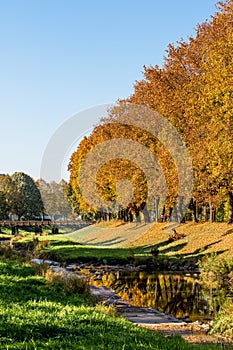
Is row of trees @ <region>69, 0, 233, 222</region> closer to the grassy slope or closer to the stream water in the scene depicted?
the grassy slope

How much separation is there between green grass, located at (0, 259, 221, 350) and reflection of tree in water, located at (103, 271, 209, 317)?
16.7ft

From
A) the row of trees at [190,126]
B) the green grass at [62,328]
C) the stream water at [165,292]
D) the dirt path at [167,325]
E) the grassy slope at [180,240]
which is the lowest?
the dirt path at [167,325]

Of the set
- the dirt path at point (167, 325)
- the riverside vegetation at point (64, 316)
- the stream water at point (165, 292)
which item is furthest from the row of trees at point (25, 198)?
the dirt path at point (167, 325)

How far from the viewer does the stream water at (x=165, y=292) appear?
19391 mm

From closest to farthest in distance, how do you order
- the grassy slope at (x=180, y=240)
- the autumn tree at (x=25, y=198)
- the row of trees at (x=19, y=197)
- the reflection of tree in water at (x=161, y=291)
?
the reflection of tree in water at (x=161, y=291), the grassy slope at (x=180, y=240), the row of trees at (x=19, y=197), the autumn tree at (x=25, y=198)

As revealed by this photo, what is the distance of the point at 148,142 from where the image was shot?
45.5 metres

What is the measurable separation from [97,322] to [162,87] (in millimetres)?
31236

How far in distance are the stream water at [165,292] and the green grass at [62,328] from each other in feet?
15.8

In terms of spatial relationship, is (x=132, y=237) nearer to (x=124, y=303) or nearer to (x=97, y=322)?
(x=124, y=303)

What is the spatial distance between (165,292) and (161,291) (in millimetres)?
406

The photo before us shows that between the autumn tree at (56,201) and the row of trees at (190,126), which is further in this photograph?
the autumn tree at (56,201)

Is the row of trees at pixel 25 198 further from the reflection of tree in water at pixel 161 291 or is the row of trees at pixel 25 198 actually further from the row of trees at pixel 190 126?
the reflection of tree in water at pixel 161 291

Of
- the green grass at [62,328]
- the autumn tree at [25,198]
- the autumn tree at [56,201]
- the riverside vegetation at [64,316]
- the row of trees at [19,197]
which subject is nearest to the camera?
the green grass at [62,328]

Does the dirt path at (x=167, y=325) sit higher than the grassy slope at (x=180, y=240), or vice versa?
the grassy slope at (x=180, y=240)
